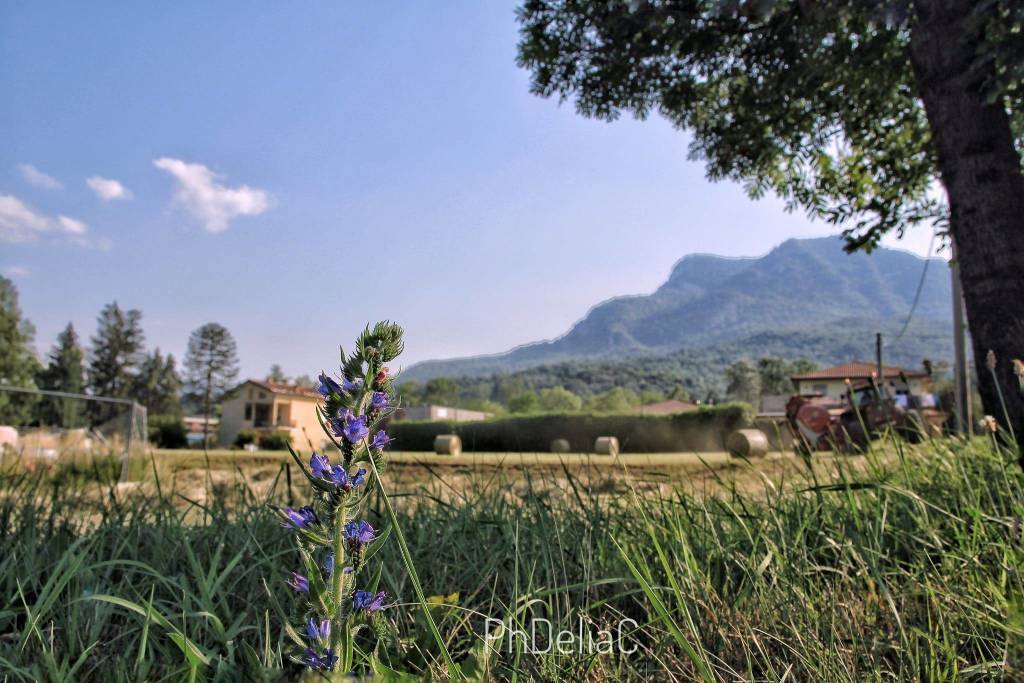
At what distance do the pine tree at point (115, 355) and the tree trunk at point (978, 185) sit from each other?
8130 cm

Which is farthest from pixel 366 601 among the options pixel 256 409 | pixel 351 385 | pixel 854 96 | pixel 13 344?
pixel 256 409

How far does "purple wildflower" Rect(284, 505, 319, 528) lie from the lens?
31.5 inches

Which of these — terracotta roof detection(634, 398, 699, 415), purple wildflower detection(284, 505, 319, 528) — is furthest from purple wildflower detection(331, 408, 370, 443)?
terracotta roof detection(634, 398, 699, 415)

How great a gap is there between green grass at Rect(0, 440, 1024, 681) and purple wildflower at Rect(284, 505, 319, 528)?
9.3 inches

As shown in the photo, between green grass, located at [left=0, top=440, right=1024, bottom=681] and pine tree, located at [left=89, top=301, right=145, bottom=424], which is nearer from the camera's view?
green grass, located at [left=0, top=440, right=1024, bottom=681]

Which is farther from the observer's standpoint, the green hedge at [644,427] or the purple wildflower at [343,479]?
the green hedge at [644,427]

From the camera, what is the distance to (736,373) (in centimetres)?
11994

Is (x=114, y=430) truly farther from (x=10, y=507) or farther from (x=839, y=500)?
(x=839, y=500)

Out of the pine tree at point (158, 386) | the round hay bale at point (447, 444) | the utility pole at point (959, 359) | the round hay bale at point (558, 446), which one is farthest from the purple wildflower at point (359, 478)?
the pine tree at point (158, 386)

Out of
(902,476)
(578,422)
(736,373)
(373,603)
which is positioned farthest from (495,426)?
(736,373)

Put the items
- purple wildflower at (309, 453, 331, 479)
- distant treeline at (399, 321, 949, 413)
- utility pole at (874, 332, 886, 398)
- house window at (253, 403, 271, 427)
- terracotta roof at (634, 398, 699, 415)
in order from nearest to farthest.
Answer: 1. purple wildflower at (309, 453, 331, 479)
2. utility pole at (874, 332, 886, 398)
3. terracotta roof at (634, 398, 699, 415)
4. house window at (253, 403, 271, 427)
5. distant treeline at (399, 321, 949, 413)

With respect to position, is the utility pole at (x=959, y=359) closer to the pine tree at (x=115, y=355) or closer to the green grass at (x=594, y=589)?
the green grass at (x=594, y=589)

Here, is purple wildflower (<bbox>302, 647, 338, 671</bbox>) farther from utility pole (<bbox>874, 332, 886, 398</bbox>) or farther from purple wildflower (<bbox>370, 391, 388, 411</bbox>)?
utility pole (<bbox>874, 332, 886, 398</bbox>)

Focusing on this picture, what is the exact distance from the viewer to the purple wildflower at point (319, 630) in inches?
31.2
